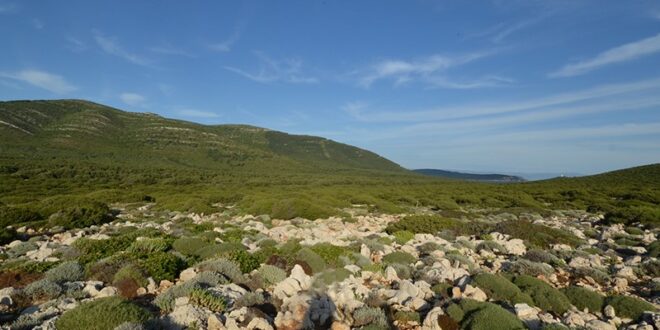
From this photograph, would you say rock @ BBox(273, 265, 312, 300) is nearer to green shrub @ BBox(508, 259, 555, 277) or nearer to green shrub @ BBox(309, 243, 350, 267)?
green shrub @ BBox(309, 243, 350, 267)

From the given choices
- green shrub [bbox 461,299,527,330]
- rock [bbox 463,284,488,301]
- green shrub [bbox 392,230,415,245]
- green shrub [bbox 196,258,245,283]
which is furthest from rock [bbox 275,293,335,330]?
green shrub [bbox 392,230,415,245]

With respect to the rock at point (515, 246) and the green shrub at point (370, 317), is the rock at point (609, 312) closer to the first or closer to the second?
the green shrub at point (370, 317)

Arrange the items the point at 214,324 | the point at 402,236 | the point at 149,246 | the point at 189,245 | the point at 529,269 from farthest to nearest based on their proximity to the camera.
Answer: the point at 402,236, the point at 189,245, the point at 149,246, the point at 529,269, the point at 214,324

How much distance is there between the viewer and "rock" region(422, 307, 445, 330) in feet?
23.8

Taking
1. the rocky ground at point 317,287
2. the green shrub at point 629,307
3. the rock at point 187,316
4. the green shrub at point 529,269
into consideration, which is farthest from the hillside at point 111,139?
the green shrub at point 629,307

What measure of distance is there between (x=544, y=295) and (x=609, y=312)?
1.15 metres

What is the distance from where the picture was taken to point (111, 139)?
144m

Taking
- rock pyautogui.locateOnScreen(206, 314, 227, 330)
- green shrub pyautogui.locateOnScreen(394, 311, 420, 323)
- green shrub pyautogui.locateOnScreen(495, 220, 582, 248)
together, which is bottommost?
green shrub pyautogui.locateOnScreen(394, 311, 420, 323)

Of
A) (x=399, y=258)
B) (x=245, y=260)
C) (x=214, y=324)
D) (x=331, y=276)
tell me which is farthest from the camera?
(x=399, y=258)

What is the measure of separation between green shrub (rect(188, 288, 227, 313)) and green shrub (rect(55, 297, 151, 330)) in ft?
3.23

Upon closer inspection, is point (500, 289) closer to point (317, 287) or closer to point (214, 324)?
point (317, 287)

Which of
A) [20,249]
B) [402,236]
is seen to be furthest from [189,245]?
[402,236]

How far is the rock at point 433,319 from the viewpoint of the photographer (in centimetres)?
727

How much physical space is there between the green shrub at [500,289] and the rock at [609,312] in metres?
1.35
